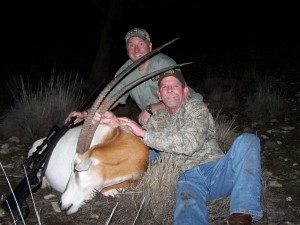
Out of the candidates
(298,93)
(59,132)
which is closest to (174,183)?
(59,132)

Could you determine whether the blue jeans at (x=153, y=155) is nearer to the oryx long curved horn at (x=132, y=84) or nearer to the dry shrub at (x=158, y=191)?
the dry shrub at (x=158, y=191)

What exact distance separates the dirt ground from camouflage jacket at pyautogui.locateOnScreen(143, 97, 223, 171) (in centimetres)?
58

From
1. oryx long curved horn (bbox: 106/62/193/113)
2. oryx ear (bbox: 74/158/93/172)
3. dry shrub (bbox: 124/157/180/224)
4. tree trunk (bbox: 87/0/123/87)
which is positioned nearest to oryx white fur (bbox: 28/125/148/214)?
oryx ear (bbox: 74/158/93/172)

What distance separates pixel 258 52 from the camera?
14.1 m

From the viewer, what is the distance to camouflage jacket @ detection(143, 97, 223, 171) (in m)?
3.69

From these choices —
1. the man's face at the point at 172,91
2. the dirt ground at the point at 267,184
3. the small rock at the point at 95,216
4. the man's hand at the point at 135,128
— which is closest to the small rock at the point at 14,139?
the dirt ground at the point at 267,184

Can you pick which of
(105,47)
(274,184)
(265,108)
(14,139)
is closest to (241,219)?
(274,184)

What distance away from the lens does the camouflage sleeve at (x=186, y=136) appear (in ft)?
12.1

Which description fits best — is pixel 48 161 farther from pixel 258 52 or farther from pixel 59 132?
pixel 258 52

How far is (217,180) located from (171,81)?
994 mm

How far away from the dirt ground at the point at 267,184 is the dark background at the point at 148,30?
14.8ft

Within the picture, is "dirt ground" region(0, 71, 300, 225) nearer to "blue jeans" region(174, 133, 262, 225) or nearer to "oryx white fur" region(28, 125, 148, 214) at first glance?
"oryx white fur" region(28, 125, 148, 214)

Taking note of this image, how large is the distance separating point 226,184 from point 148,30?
585 inches

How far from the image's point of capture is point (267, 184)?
4555 mm
